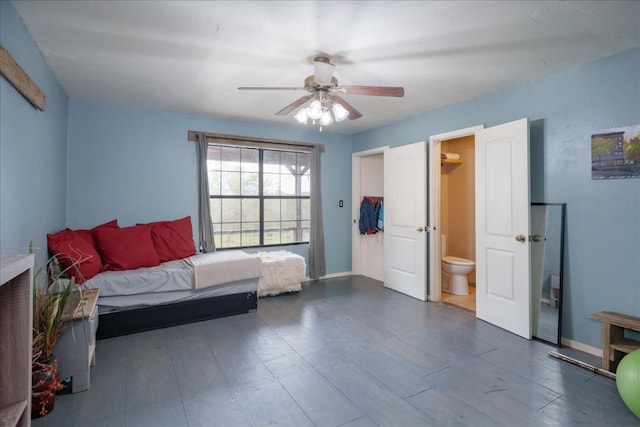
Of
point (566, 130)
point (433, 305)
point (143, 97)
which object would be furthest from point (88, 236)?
point (566, 130)

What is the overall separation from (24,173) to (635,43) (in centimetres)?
434

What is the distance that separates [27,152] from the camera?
2270 millimetres

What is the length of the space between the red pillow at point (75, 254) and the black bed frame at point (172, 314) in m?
0.43

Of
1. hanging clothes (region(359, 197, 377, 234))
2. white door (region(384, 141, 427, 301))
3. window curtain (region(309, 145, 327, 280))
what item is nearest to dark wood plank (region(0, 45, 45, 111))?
window curtain (region(309, 145, 327, 280))

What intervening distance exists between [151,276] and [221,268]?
0.66 m

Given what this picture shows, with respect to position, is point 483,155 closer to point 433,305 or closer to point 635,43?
point 635,43

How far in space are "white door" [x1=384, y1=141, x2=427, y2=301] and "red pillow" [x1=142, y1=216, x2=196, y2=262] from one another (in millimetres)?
2623

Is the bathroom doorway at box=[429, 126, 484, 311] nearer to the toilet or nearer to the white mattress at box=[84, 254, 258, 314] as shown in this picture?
the toilet

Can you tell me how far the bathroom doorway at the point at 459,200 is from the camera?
4879mm

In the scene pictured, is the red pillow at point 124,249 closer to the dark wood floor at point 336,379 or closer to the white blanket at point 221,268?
the white blanket at point 221,268

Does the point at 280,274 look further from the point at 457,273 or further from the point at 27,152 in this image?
the point at 27,152

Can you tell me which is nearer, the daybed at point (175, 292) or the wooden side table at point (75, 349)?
the wooden side table at point (75, 349)

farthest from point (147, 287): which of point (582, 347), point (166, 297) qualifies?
point (582, 347)

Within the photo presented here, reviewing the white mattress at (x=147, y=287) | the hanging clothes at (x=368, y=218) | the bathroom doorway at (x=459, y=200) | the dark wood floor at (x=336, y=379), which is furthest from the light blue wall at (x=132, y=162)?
the bathroom doorway at (x=459, y=200)
